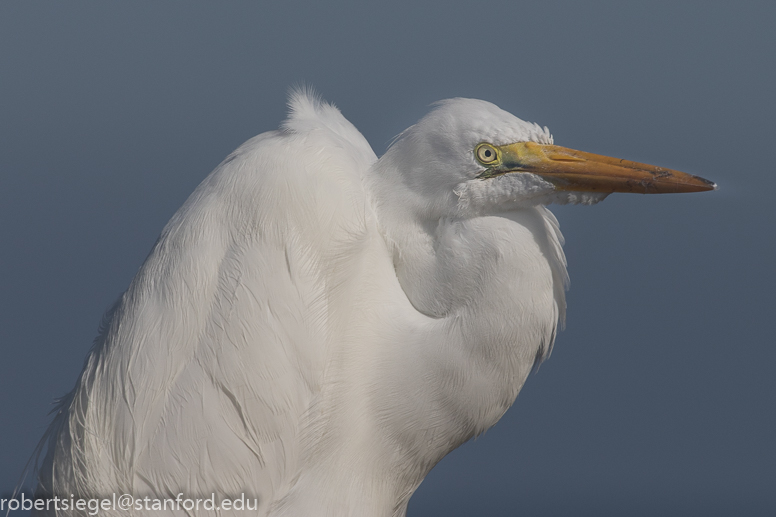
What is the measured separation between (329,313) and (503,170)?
0.57 metres

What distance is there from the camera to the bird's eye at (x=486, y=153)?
176 cm

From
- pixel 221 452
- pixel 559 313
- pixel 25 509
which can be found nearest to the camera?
pixel 221 452

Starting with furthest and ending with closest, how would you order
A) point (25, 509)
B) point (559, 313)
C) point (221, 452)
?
point (25, 509) < point (559, 313) < point (221, 452)

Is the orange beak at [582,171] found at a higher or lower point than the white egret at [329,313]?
higher

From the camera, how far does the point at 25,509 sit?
84.3 inches

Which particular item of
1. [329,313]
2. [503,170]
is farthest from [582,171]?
[329,313]

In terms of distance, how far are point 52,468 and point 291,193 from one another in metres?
1.06

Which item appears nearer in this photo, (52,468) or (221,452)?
(221,452)

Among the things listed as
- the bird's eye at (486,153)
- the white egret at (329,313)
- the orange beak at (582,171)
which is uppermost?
the bird's eye at (486,153)

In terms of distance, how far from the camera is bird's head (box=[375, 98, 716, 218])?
1736 millimetres

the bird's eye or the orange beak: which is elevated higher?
the bird's eye

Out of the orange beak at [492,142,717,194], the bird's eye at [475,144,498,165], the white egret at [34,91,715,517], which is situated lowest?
the white egret at [34,91,715,517]

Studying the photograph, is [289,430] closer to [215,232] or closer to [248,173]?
[215,232]

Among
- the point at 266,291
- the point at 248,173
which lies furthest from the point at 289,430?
the point at 248,173
